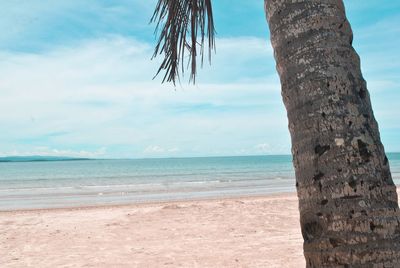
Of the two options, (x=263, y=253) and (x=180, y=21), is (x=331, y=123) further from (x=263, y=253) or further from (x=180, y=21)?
(x=263, y=253)

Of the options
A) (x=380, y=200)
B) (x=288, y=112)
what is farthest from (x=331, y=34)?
(x=380, y=200)

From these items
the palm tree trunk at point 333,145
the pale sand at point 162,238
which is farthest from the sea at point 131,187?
the palm tree trunk at point 333,145

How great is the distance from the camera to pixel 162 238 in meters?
8.65

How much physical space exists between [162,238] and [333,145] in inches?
286

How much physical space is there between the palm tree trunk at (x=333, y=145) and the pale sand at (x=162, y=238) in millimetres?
4978

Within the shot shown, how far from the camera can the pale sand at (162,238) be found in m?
6.96

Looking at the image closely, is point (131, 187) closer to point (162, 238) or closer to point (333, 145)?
point (162, 238)

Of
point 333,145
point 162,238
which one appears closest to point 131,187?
point 162,238

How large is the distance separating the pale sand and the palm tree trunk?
16.3 ft

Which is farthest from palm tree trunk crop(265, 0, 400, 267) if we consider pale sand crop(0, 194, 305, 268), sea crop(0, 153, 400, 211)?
sea crop(0, 153, 400, 211)

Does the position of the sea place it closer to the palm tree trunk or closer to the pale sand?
the pale sand

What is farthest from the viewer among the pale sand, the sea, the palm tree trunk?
the sea

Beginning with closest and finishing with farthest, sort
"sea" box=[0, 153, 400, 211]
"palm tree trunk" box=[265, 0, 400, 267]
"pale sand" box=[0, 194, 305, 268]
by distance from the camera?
"palm tree trunk" box=[265, 0, 400, 267], "pale sand" box=[0, 194, 305, 268], "sea" box=[0, 153, 400, 211]

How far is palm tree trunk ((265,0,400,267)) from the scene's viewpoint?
166cm
